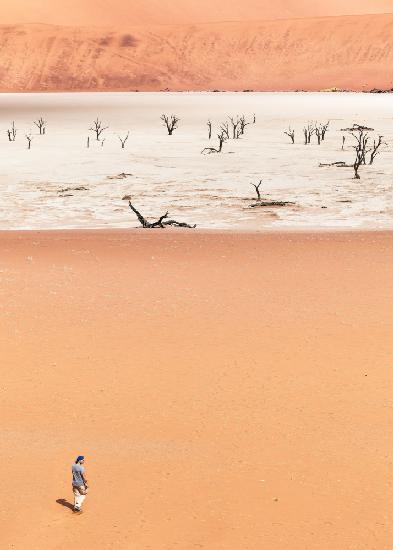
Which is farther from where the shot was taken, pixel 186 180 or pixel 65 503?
→ pixel 186 180

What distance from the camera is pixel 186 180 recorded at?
21.9 meters

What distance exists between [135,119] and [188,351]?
3663cm

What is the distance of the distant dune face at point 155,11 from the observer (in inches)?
5012

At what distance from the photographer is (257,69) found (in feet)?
345

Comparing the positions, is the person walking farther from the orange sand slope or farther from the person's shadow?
the orange sand slope

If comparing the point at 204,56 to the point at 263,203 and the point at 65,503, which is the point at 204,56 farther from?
the point at 65,503

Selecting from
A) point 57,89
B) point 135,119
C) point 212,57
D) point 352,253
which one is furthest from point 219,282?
point 212,57

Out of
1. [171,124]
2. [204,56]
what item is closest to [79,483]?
[171,124]

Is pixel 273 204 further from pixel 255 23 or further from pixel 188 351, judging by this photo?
pixel 255 23

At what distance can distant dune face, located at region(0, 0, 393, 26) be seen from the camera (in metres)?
127

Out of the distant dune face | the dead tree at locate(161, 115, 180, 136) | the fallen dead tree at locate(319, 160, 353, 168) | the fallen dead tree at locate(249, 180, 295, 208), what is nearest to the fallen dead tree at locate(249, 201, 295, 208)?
the fallen dead tree at locate(249, 180, 295, 208)

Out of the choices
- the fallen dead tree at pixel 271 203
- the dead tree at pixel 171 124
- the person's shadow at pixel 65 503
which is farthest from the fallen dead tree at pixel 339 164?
the person's shadow at pixel 65 503

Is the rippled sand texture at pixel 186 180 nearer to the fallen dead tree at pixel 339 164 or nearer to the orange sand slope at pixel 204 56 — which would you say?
the fallen dead tree at pixel 339 164

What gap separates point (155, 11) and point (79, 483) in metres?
132
